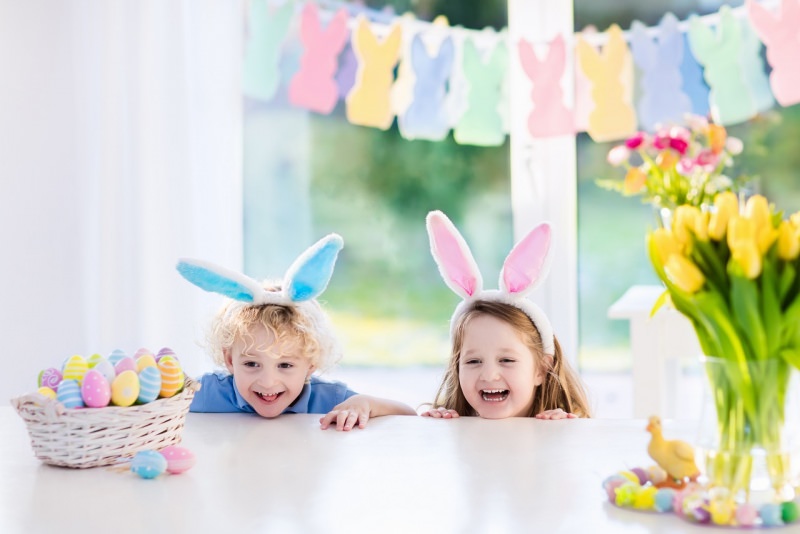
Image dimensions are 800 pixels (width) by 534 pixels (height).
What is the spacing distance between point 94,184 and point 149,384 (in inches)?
69.0

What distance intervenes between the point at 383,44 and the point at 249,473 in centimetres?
229

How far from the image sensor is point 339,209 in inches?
137

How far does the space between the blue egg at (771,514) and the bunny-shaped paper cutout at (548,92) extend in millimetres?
2350

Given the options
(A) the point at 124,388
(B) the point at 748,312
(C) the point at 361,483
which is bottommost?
(C) the point at 361,483

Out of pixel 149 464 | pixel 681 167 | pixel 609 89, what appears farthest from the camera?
pixel 609 89

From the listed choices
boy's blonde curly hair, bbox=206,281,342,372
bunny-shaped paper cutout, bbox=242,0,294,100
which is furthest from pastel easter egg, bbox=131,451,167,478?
bunny-shaped paper cutout, bbox=242,0,294,100

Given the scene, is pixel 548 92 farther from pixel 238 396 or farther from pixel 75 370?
pixel 75 370

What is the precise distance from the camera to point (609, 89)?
3.19m

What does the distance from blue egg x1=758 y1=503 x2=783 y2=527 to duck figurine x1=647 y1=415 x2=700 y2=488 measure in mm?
103

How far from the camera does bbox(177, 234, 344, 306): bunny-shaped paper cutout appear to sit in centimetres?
152

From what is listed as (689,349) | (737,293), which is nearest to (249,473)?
(737,293)

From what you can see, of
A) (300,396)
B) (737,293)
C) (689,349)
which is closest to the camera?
(737,293)

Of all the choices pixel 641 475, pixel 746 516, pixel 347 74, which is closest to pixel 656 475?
pixel 641 475

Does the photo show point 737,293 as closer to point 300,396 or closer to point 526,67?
point 300,396
